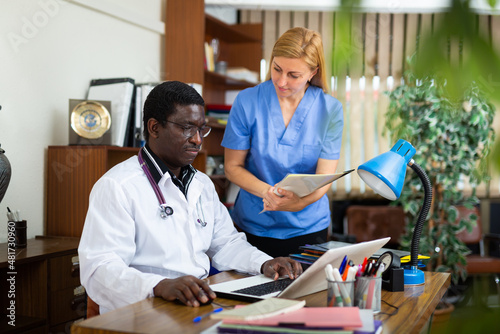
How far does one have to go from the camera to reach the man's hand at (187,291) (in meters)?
1.15

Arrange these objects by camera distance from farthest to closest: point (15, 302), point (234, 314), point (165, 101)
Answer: point (15, 302) → point (165, 101) → point (234, 314)

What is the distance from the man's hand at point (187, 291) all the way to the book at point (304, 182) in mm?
424

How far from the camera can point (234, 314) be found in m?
0.95

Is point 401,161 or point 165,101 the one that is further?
point 165,101

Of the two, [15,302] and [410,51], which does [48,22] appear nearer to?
[15,302]

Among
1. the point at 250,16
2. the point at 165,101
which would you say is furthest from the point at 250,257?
the point at 250,16

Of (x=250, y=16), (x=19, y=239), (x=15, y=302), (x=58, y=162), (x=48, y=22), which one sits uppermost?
(x=250, y=16)

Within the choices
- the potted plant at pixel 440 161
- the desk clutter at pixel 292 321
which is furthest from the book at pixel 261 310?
the potted plant at pixel 440 161

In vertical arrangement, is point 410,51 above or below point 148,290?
above

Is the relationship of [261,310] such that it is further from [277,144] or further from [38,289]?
[38,289]

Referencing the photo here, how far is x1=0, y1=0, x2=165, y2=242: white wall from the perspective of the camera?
90.1 inches

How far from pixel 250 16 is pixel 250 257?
397cm

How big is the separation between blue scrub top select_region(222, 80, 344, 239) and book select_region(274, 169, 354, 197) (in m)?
0.30

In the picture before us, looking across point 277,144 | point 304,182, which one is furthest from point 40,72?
point 304,182
